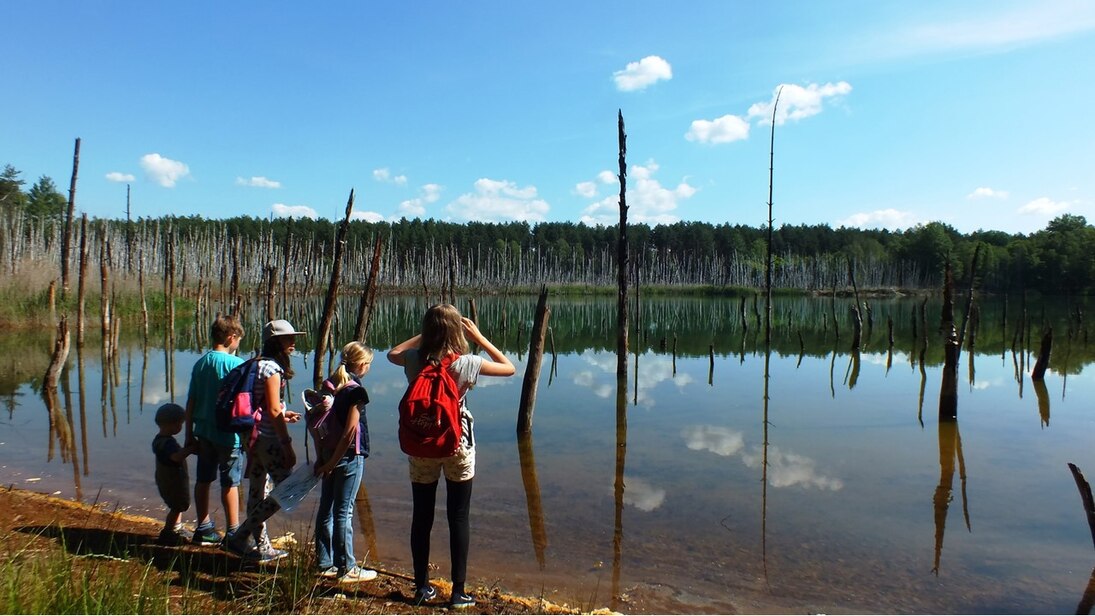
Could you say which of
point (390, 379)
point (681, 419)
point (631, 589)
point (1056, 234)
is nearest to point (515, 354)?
point (390, 379)

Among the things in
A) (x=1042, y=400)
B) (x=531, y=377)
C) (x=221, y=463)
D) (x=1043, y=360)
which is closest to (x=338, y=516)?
(x=221, y=463)

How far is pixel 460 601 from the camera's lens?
4.31m

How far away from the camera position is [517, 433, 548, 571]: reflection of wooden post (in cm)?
650

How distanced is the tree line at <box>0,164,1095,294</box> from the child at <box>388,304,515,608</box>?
56.9m

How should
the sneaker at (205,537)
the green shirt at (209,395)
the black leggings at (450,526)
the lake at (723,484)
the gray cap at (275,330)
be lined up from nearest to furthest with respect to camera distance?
the black leggings at (450,526)
the gray cap at (275,330)
the green shirt at (209,395)
the sneaker at (205,537)
the lake at (723,484)

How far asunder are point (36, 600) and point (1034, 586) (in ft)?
24.3

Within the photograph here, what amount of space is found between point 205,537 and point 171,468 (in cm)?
62

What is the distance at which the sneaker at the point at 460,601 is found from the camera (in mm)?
4277

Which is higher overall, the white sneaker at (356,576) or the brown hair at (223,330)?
the brown hair at (223,330)

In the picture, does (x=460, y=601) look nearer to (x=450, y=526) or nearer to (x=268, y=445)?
(x=450, y=526)

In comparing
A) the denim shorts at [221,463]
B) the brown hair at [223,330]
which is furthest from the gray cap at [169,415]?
A: the brown hair at [223,330]

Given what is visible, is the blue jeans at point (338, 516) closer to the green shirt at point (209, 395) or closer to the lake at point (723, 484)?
the green shirt at point (209, 395)

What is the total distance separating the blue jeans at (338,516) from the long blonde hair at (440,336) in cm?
106

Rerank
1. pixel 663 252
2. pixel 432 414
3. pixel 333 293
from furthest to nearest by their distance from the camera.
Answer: pixel 663 252, pixel 333 293, pixel 432 414
